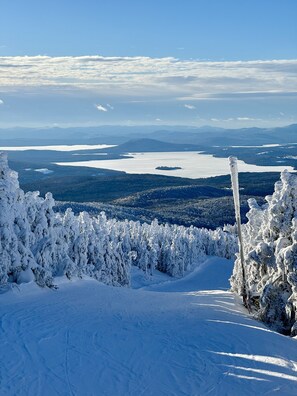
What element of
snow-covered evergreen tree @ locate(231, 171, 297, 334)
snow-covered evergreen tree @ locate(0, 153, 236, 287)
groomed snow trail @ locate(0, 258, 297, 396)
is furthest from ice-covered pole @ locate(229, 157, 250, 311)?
snow-covered evergreen tree @ locate(0, 153, 236, 287)

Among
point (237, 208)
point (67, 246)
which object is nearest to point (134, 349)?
point (237, 208)

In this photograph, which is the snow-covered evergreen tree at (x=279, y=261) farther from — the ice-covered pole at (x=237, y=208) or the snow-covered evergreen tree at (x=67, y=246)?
the snow-covered evergreen tree at (x=67, y=246)

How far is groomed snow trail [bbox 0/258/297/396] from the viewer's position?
12.3 meters

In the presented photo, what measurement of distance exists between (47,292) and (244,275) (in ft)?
24.0

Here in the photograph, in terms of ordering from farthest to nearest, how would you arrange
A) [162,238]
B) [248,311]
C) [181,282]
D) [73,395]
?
[162,238] → [181,282] → [248,311] → [73,395]

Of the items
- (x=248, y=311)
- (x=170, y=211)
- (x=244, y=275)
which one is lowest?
(x=170, y=211)

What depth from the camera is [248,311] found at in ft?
65.8

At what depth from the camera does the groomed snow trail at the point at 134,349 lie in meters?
12.3

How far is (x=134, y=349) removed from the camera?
1463cm

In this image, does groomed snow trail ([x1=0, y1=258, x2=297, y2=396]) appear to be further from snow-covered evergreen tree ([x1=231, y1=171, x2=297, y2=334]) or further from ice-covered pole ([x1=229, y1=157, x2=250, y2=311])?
Answer: snow-covered evergreen tree ([x1=231, y1=171, x2=297, y2=334])

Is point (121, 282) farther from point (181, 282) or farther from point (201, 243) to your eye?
point (201, 243)

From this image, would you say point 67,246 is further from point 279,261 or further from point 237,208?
point 279,261

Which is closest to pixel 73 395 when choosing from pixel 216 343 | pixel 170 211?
pixel 216 343

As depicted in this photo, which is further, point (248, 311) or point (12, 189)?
point (12, 189)
